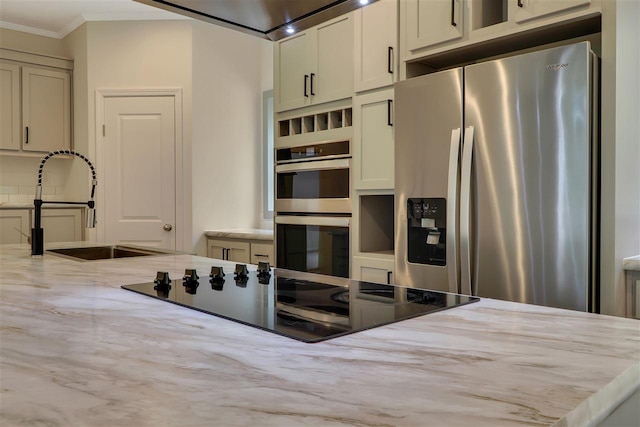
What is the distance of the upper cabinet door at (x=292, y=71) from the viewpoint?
3.24 metres

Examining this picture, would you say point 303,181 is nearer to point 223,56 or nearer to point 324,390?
point 223,56

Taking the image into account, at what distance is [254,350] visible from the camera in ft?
2.60

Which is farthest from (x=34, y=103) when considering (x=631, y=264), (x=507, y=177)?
(x=631, y=264)

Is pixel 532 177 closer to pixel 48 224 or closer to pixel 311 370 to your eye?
pixel 311 370

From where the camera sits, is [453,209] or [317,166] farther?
[317,166]

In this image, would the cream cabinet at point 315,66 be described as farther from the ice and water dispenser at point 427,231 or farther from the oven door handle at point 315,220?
the ice and water dispenser at point 427,231

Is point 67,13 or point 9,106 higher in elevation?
point 67,13

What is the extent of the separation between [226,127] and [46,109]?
156cm

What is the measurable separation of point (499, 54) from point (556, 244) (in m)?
1.09

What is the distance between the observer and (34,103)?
443 centimetres

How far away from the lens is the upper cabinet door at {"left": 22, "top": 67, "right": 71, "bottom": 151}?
4398 mm

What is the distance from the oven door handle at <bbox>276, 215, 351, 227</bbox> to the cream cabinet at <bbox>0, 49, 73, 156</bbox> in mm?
2426

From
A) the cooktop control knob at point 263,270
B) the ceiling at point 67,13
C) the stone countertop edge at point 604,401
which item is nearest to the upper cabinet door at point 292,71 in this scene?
the ceiling at point 67,13

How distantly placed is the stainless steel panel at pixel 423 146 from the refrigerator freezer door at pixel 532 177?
0.12m
